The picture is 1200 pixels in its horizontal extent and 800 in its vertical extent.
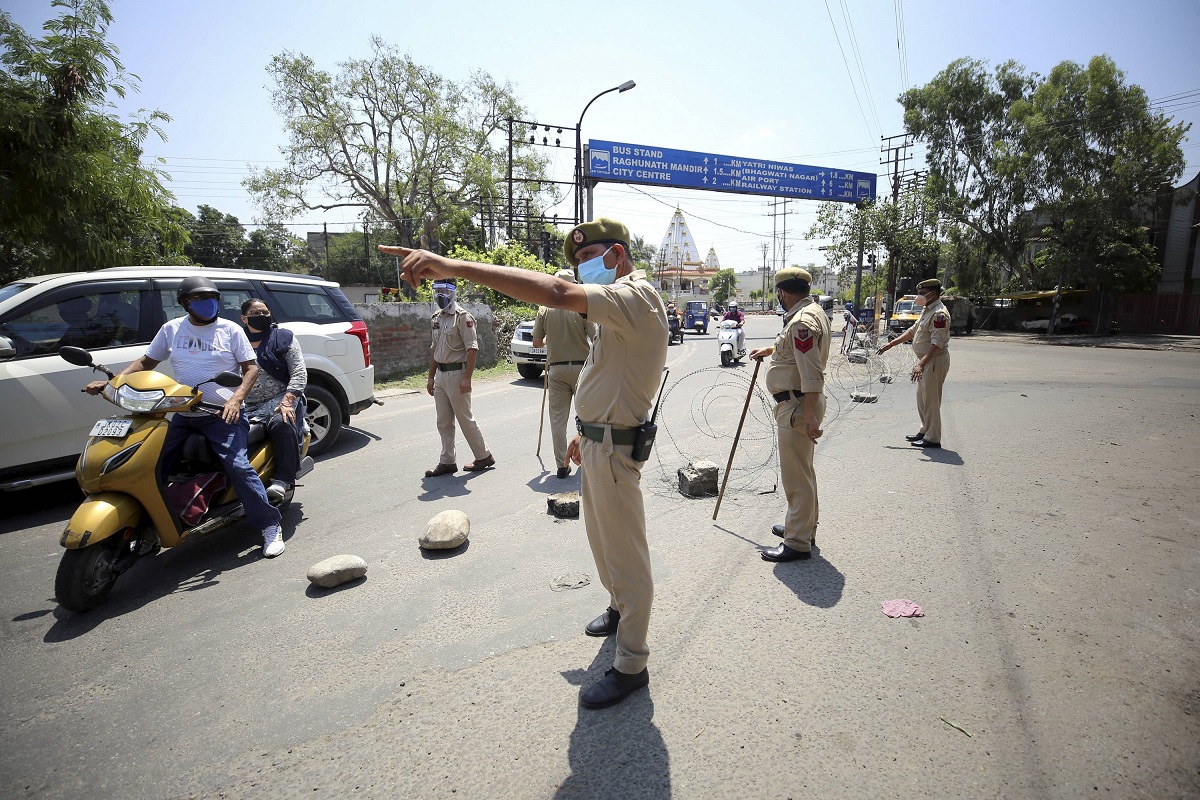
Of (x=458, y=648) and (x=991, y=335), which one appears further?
(x=991, y=335)

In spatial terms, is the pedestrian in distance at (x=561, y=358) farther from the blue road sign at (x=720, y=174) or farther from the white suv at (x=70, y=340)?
the blue road sign at (x=720, y=174)

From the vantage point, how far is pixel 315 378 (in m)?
6.48

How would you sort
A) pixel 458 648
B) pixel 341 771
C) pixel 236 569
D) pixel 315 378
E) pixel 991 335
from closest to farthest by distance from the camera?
pixel 341 771, pixel 458 648, pixel 236 569, pixel 315 378, pixel 991 335

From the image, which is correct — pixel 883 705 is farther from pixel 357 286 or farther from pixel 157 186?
Answer: pixel 357 286

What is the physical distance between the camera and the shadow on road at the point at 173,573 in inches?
126

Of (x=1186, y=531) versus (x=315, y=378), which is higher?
(x=315, y=378)

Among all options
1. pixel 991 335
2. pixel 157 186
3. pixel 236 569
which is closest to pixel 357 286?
pixel 157 186

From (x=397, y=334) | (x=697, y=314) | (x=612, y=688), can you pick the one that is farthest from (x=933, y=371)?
(x=697, y=314)

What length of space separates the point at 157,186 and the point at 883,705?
12084 mm

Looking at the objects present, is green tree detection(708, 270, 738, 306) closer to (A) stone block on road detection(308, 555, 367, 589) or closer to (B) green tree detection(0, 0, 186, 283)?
(B) green tree detection(0, 0, 186, 283)

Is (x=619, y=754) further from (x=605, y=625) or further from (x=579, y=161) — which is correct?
(x=579, y=161)

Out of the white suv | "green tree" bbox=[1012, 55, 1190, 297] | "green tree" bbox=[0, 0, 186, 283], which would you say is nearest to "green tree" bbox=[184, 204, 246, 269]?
"green tree" bbox=[0, 0, 186, 283]

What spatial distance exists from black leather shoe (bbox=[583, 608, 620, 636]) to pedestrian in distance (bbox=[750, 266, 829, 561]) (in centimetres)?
137

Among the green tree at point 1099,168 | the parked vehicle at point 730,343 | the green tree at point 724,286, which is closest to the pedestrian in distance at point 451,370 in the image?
the parked vehicle at point 730,343
